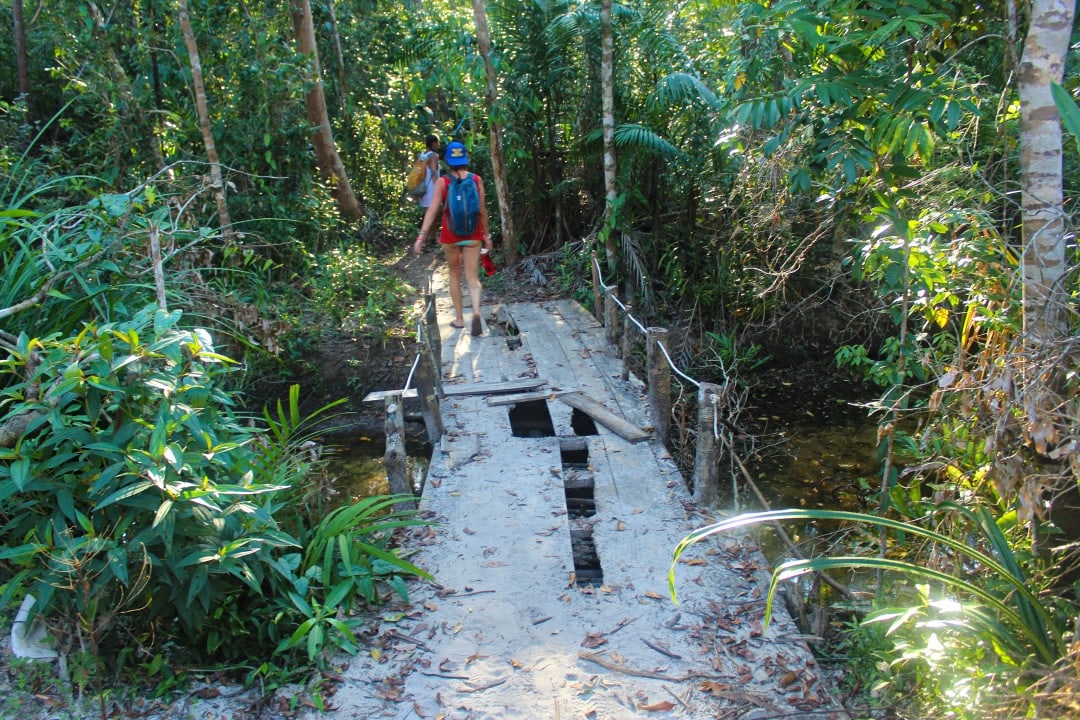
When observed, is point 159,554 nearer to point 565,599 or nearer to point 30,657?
point 30,657

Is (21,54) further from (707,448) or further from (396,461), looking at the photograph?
(707,448)

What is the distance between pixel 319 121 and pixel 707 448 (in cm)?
902

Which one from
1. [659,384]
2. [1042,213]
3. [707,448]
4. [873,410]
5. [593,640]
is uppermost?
[1042,213]

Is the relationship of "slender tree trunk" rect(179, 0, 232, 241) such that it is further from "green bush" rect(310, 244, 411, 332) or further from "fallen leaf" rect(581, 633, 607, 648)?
"fallen leaf" rect(581, 633, 607, 648)

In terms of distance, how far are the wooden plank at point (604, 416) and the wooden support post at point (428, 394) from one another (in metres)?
1.07

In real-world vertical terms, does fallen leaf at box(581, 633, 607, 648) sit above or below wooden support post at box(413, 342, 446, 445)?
below

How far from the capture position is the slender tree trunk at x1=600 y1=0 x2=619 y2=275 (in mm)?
8875

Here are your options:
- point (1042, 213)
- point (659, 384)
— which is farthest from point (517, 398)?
point (1042, 213)

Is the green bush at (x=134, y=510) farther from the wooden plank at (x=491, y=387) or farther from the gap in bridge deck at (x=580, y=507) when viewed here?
the wooden plank at (x=491, y=387)

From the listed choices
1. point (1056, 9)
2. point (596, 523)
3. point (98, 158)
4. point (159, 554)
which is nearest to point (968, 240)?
point (1056, 9)

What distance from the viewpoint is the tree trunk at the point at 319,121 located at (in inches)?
429

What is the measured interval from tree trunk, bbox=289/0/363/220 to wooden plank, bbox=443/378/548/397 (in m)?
5.68

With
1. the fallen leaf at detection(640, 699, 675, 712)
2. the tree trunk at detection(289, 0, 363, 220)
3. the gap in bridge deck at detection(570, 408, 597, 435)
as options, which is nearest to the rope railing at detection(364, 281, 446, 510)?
the gap in bridge deck at detection(570, 408, 597, 435)

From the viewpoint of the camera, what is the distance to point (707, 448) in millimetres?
4488
